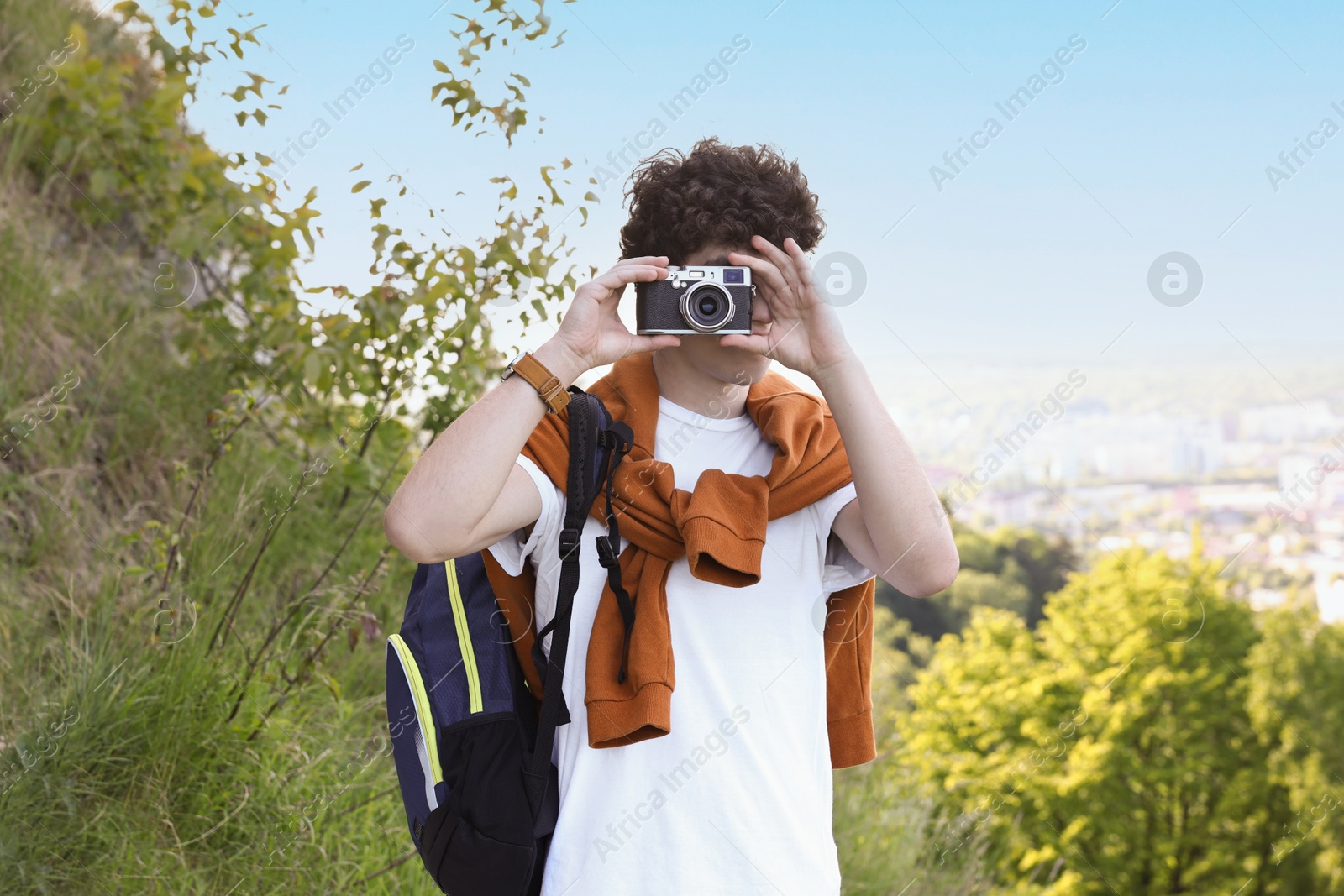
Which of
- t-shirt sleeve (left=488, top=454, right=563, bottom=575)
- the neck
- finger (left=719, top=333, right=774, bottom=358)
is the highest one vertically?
finger (left=719, top=333, right=774, bottom=358)

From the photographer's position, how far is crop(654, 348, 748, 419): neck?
1795 mm

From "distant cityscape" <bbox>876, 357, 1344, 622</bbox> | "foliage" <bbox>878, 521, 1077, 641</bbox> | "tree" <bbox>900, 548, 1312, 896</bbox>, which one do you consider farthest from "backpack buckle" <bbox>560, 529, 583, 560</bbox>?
"foliage" <bbox>878, 521, 1077, 641</bbox>

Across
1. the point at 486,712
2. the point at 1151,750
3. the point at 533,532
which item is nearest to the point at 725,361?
the point at 533,532

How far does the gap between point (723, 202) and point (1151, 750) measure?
2102 centimetres

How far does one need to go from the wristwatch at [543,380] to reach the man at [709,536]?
0.8 inches

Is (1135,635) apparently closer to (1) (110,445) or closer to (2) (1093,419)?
(2) (1093,419)

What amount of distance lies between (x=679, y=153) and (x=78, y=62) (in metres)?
3.80

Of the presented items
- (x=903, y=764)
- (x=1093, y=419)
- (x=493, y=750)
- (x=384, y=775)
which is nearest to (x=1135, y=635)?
(x=1093, y=419)

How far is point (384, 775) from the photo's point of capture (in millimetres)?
3299

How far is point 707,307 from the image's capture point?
1.66 metres

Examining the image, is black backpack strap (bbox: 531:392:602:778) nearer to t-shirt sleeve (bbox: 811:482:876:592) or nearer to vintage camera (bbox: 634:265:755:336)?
vintage camera (bbox: 634:265:755:336)

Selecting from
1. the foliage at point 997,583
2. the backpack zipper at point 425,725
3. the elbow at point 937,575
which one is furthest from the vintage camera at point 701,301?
the foliage at point 997,583

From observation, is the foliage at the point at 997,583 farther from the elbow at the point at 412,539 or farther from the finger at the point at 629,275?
the elbow at the point at 412,539

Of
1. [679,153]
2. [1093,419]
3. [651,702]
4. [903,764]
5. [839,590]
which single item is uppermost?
[1093,419]
